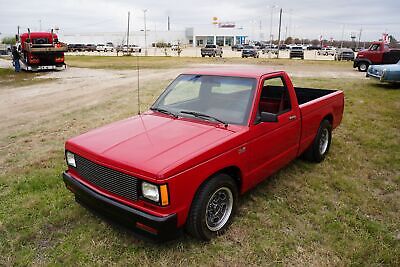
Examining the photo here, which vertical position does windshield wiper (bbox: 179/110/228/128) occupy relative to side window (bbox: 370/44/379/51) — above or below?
below

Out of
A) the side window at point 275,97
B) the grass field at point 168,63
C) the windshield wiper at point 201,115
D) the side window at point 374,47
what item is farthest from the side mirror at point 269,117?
the grass field at point 168,63

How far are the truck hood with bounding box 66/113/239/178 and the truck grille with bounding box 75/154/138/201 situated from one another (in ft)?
0.26

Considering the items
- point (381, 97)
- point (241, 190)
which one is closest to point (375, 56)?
point (381, 97)

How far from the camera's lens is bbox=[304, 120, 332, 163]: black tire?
5148mm

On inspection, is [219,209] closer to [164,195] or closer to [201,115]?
[164,195]

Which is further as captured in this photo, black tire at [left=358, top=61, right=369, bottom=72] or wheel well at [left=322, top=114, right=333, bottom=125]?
black tire at [left=358, top=61, right=369, bottom=72]

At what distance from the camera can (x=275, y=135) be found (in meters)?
3.89

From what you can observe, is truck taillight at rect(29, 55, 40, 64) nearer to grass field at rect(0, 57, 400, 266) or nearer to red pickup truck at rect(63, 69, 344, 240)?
grass field at rect(0, 57, 400, 266)

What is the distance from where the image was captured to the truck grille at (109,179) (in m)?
2.80

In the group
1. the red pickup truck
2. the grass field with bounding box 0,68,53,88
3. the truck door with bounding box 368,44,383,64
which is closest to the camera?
the red pickup truck

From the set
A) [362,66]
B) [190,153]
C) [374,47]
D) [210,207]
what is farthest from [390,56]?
[190,153]

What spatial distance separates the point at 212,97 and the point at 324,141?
8.95 ft

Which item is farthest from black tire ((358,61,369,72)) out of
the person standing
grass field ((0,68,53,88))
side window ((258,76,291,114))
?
the person standing

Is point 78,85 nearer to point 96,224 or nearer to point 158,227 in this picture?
point 96,224
